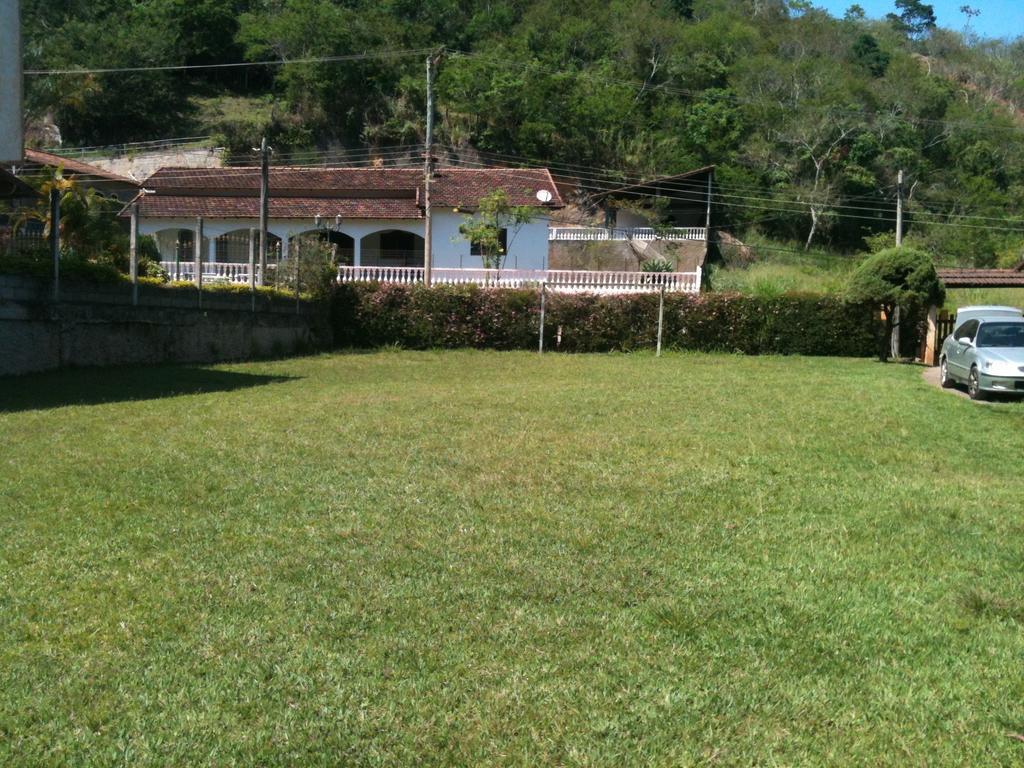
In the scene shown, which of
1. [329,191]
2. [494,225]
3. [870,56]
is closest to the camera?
[494,225]

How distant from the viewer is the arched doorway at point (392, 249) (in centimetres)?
4200

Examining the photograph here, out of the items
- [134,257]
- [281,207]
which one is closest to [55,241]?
[134,257]

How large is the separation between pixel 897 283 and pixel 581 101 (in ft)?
153

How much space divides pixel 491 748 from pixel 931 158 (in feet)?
247

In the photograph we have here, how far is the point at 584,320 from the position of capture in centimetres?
2717

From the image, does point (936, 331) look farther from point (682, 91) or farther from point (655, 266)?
point (682, 91)

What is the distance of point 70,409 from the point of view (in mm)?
11477

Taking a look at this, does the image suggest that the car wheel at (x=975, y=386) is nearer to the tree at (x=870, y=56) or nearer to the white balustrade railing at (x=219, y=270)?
the white balustrade railing at (x=219, y=270)

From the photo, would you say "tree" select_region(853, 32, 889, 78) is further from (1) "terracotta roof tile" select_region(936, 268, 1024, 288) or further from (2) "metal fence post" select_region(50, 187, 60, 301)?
(2) "metal fence post" select_region(50, 187, 60, 301)

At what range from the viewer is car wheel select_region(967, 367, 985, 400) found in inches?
626

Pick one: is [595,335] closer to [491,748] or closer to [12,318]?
[12,318]

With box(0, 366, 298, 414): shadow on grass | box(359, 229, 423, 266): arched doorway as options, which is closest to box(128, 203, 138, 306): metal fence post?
box(0, 366, 298, 414): shadow on grass

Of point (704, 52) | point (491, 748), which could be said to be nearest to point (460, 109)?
point (704, 52)

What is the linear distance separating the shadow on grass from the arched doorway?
82.2 ft
